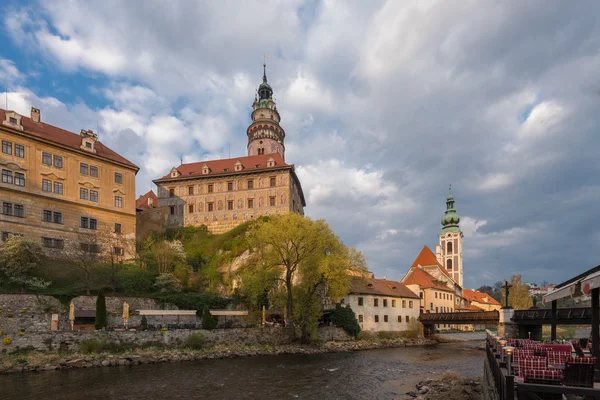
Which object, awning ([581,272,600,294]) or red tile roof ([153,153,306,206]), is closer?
Answer: awning ([581,272,600,294])

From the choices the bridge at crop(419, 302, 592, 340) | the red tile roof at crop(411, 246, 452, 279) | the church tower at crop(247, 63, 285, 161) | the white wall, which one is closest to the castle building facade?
the church tower at crop(247, 63, 285, 161)

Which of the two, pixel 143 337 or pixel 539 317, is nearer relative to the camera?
pixel 539 317

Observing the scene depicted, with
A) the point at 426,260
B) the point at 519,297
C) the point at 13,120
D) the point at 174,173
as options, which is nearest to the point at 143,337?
the point at 13,120

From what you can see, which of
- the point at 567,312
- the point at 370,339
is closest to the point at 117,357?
the point at 370,339

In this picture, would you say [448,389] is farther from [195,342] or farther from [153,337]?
[153,337]

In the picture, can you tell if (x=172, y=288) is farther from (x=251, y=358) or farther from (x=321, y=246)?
(x=321, y=246)

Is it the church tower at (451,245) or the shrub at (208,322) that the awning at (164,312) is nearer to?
the shrub at (208,322)

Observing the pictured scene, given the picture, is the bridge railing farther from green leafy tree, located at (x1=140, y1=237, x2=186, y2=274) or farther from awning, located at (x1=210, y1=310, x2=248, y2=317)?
green leafy tree, located at (x1=140, y1=237, x2=186, y2=274)

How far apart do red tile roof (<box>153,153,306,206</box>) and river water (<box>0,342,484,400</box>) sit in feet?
116

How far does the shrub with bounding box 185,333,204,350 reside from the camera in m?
30.1

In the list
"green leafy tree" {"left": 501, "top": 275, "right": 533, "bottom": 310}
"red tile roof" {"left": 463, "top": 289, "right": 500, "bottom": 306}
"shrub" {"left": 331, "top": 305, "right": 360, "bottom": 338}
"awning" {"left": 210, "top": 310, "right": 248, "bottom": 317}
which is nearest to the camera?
"awning" {"left": 210, "top": 310, "right": 248, "bottom": 317}

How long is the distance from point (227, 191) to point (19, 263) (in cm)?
3165

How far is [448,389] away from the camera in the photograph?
17.7 metres

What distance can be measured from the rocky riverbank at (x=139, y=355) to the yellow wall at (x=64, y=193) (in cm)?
1834
